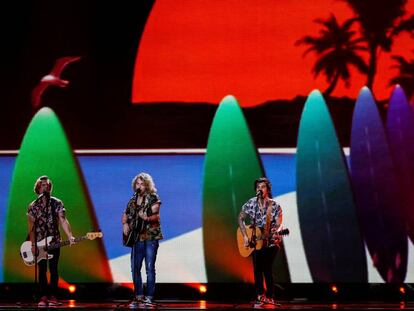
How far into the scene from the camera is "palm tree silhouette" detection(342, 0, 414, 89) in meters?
10.1

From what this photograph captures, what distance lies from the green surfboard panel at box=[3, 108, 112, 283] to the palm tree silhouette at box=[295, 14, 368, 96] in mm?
3352

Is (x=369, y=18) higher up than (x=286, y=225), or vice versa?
(x=369, y=18)

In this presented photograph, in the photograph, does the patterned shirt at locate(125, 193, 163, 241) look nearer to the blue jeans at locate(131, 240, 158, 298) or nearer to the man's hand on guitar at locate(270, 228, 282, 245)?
the blue jeans at locate(131, 240, 158, 298)

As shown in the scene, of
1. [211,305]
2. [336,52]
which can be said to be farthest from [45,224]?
[336,52]

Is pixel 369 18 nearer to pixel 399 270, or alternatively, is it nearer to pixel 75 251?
pixel 399 270

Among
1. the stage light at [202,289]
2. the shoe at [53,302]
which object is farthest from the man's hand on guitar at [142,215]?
the stage light at [202,289]

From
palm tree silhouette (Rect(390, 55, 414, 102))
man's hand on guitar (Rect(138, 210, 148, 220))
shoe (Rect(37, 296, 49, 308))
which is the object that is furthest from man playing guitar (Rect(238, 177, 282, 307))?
palm tree silhouette (Rect(390, 55, 414, 102))

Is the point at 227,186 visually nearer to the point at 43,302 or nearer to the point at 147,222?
the point at 147,222

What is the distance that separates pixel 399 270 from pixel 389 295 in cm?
33

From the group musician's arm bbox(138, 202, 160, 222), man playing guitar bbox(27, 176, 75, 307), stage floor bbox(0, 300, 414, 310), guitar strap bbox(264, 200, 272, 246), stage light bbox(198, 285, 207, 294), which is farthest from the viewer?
stage light bbox(198, 285, 207, 294)

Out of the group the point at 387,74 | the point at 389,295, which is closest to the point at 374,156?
the point at 387,74

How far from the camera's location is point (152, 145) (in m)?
10.4

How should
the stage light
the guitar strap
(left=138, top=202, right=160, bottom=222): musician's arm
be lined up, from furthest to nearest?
1. the stage light
2. the guitar strap
3. (left=138, top=202, right=160, bottom=222): musician's arm

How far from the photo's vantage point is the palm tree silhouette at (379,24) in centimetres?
1014
